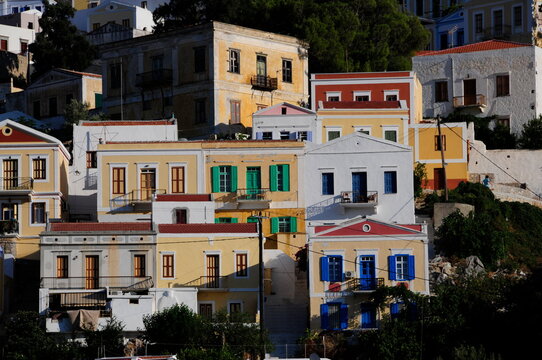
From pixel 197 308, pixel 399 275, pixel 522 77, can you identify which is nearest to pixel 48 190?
pixel 197 308

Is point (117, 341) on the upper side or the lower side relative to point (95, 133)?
lower

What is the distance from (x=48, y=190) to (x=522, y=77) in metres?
32.1

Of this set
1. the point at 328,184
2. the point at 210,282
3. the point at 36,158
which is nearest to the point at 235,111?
the point at 328,184

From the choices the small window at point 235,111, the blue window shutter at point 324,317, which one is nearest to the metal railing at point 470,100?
the small window at point 235,111

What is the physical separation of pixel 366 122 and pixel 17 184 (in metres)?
18.5

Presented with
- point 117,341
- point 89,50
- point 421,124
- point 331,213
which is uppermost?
point 89,50

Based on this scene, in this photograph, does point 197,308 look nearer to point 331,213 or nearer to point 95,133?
point 331,213

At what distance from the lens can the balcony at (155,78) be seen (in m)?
82.7

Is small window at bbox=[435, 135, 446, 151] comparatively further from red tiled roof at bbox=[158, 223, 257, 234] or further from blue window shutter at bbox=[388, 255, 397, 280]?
red tiled roof at bbox=[158, 223, 257, 234]

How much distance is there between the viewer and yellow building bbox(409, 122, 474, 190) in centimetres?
7738

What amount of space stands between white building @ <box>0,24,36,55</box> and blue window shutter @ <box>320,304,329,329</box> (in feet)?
205

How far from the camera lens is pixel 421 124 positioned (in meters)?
78.1

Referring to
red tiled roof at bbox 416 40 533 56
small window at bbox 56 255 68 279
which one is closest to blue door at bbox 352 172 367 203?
small window at bbox 56 255 68 279

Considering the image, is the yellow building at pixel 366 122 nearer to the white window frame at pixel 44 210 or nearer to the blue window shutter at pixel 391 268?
the blue window shutter at pixel 391 268
